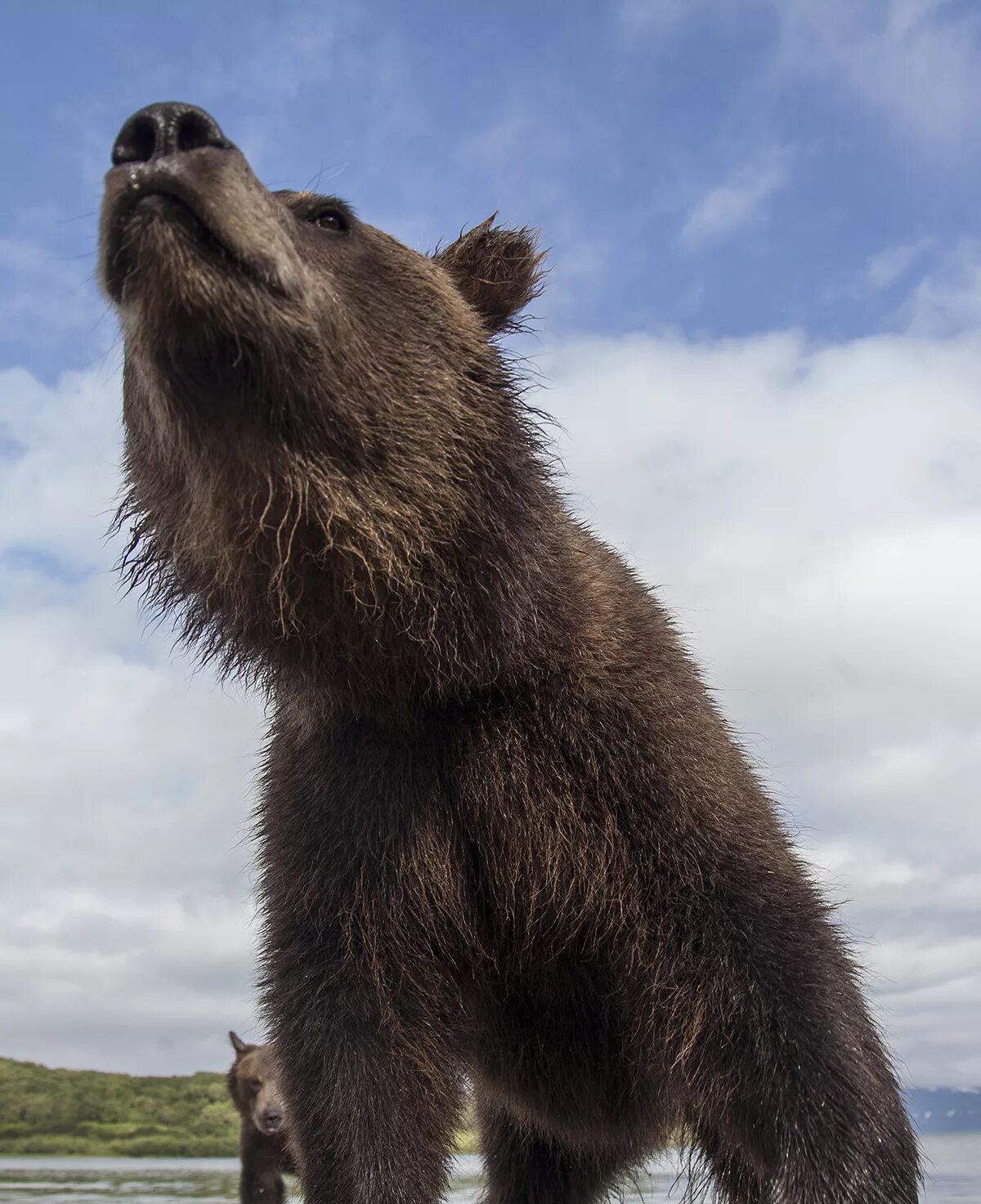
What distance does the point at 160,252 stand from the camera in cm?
378

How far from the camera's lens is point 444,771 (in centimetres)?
478

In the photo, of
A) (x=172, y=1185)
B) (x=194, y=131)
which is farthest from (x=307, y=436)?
(x=172, y=1185)

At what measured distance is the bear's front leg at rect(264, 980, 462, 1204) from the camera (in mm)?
4676

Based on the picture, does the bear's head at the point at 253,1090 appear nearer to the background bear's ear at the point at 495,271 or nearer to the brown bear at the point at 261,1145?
the brown bear at the point at 261,1145

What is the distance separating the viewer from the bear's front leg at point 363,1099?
15.3ft

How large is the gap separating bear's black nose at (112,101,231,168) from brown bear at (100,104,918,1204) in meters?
0.27

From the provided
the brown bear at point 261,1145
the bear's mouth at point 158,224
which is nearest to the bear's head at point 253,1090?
the brown bear at point 261,1145

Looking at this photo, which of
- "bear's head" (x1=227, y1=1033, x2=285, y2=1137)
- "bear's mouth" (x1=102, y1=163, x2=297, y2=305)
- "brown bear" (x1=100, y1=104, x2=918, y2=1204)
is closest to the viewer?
"bear's mouth" (x1=102, y1=163, x2=297, y2=305)

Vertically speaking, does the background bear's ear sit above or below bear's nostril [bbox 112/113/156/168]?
above

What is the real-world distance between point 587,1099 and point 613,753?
5.64 feet

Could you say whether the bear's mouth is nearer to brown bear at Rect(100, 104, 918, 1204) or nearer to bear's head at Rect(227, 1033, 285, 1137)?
brown bear at Rect(100, 104, 918, 1204)

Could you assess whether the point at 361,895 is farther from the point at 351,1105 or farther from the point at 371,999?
the point at 351,1105

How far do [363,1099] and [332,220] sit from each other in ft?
11.0

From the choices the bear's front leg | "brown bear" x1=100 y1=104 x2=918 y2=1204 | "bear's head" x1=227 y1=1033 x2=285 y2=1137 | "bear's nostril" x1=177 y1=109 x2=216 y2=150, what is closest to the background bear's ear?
"brown bear" x1=100 y1=104 x2=918 y2=1204
